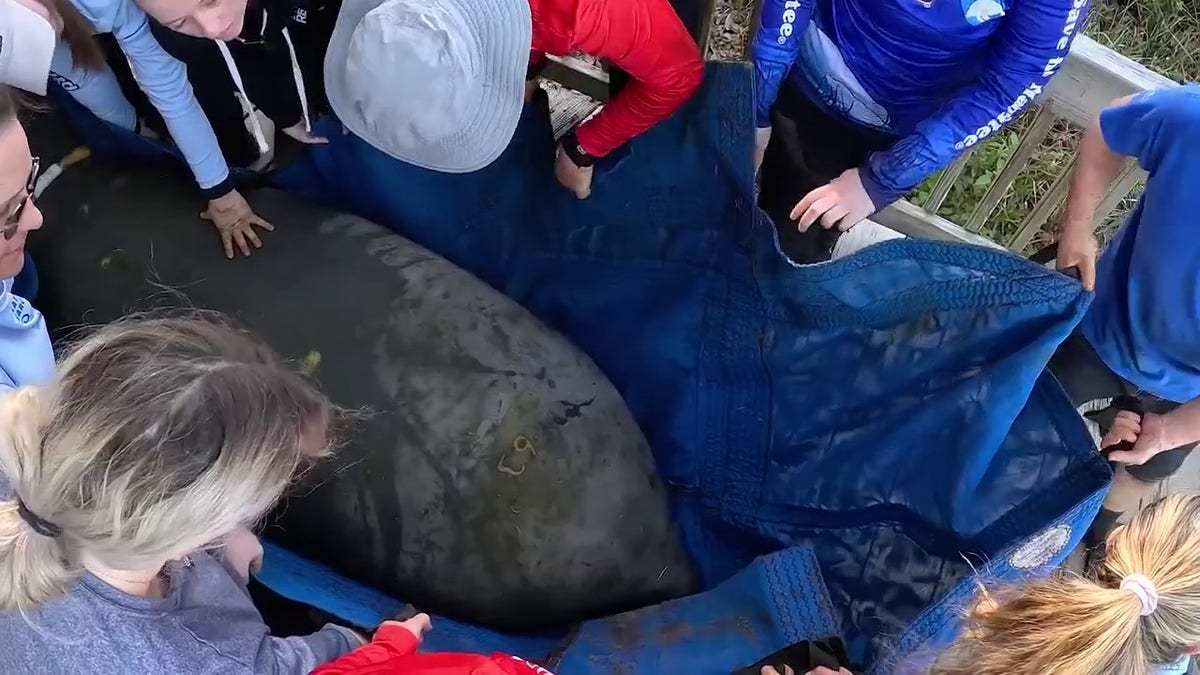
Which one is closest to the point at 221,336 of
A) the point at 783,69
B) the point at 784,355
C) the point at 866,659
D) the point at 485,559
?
the point at 485,559

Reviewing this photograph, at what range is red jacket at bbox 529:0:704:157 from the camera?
107 centimetres

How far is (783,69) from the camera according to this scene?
122 centimetres

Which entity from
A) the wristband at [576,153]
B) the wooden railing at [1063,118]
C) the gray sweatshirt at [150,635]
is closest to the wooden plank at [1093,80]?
the wooden railing at [1063,118]

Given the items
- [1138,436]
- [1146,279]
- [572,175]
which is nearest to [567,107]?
[572,175]

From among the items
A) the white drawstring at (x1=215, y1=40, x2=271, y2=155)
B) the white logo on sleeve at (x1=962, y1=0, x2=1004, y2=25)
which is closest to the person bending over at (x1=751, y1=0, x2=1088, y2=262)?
the white logo on sleeve at (x1=962, y1=0, x2=1004, y2=25)

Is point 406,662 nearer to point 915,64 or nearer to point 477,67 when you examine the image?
point 477,67

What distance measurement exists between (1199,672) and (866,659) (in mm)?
479

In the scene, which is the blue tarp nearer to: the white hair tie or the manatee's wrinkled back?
the manatee's wrinkled back

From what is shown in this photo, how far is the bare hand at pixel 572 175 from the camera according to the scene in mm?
1220

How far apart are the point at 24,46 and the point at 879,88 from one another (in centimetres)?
101

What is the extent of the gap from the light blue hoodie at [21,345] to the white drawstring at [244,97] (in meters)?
0.38

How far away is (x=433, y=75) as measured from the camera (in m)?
0.93

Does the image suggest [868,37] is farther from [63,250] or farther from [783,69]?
[63,250]

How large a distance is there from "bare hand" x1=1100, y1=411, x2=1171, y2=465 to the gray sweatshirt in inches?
43.5
